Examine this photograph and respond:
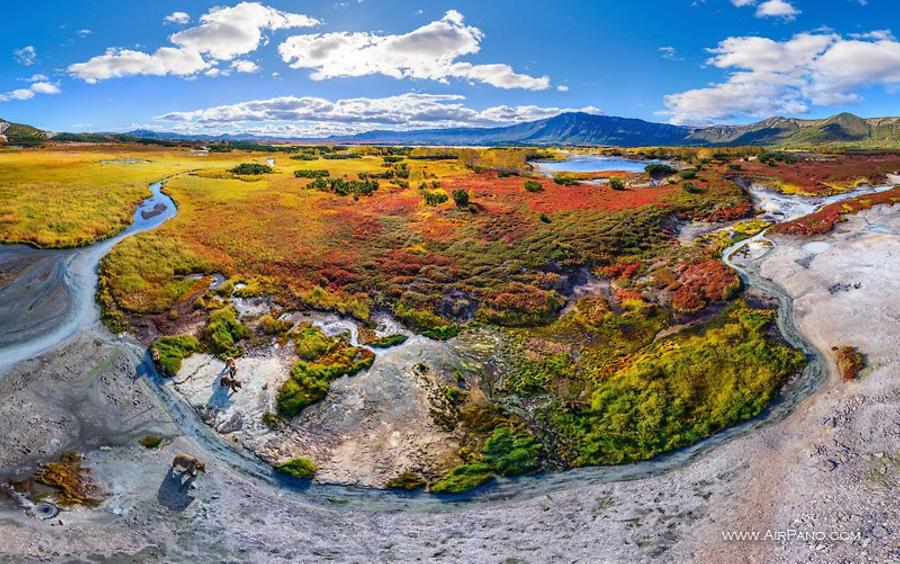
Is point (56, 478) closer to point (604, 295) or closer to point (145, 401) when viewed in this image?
point (145, 401)

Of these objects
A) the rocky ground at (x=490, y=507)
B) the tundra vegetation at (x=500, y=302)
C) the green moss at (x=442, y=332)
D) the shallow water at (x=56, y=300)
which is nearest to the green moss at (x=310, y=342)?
the tundra vegetation at (x=500, y=302)

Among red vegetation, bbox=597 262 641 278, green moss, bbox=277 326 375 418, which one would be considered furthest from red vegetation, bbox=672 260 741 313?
green moss, bbox=277 326 375 418

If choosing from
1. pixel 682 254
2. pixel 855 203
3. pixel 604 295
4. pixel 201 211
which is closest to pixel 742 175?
pixel 855 203

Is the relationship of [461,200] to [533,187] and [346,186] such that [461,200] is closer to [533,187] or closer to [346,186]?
[533,187]

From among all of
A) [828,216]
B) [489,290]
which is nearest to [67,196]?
[489,290]

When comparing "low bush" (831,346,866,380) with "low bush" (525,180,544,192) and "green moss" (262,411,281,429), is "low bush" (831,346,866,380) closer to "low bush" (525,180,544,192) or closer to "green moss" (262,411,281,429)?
"green moss" (262,411,281,429)
